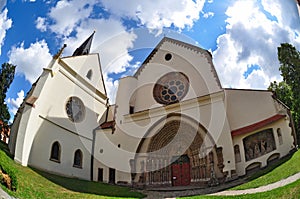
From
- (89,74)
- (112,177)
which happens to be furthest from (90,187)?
(89,74)

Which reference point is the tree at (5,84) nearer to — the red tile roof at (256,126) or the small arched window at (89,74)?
the small arched window at (89,74)

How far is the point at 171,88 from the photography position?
5.92 metres

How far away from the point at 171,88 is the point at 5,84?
3.15 m

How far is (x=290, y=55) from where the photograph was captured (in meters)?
3.21

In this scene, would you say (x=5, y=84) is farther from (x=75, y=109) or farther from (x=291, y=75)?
(x=291, y=75)

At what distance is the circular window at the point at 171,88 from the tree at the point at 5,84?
2.57 m

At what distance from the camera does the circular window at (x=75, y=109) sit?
4.48 m

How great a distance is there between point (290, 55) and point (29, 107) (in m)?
3.45

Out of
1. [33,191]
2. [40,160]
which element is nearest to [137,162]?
[40,160]

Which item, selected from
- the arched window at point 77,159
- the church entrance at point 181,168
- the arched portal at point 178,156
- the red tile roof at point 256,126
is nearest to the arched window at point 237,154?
the red tile roof at point 256,126

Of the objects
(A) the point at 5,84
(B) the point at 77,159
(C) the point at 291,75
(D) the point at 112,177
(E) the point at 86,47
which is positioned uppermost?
(E) the point at 86,47

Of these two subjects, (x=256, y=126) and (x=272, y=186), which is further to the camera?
(x=256, y=126)

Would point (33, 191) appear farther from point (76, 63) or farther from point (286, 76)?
point (286, 76)

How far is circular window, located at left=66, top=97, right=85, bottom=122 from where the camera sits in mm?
4477
